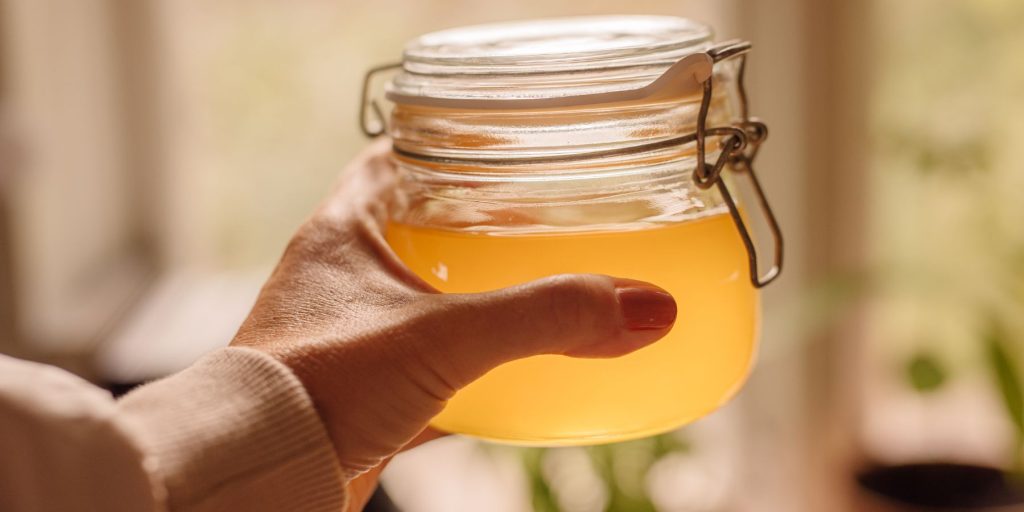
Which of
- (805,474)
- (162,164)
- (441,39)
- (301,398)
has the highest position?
(441,39)

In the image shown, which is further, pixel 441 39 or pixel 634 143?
pixel 441 39

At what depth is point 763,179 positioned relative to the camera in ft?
Answer: 4.85

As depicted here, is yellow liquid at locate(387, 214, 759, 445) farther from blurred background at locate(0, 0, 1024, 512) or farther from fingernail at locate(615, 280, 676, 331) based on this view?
blurred background at locate(0, 0, 1024, 512)

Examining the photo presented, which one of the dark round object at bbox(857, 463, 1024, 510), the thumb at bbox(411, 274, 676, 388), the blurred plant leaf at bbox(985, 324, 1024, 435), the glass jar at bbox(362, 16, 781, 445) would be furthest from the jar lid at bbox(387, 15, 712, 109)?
the dark round object at bbox(857, 463, 1024, 510)

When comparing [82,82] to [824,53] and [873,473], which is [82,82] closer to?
[824,53]

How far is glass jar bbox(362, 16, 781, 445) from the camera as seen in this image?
571 mm

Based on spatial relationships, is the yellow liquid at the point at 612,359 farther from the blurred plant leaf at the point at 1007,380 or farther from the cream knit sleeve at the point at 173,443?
the blurred plant leaf at the point at 1007,380

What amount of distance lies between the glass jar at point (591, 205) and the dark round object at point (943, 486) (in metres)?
0.81

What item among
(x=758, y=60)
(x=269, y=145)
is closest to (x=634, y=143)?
(x=758, y=60)

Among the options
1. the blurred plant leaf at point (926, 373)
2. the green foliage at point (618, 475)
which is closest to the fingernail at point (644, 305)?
the green foliage at point (618, 475)

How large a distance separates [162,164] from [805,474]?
1.10m

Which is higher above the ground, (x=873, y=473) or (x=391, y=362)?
(x=391, y=362)

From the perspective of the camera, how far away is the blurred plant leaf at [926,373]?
4.26 ft

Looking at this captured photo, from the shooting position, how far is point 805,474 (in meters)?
1.60
